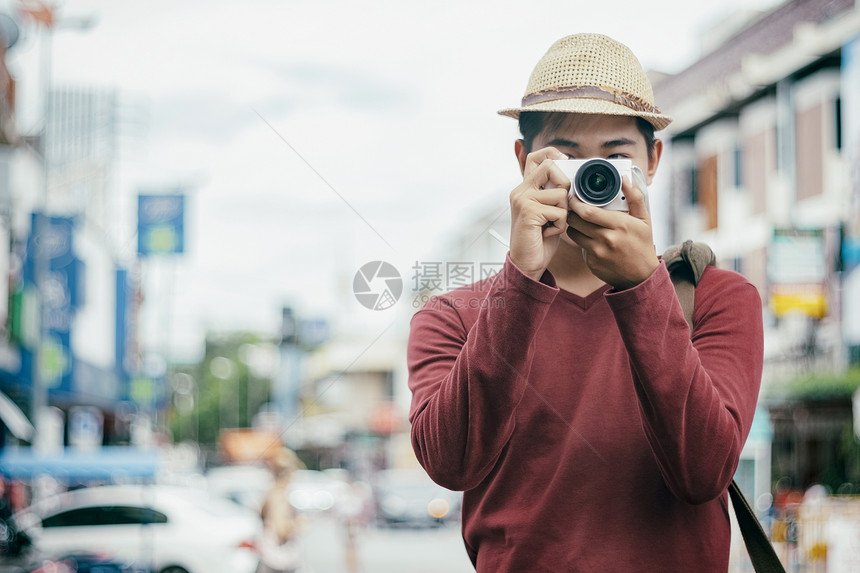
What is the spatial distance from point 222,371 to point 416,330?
59.6m

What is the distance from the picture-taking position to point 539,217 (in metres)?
1.18

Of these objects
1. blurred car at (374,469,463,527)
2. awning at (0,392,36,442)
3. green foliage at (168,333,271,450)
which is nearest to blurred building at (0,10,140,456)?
awning at (0,392,36,442)

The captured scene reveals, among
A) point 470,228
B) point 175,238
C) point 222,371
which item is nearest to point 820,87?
point 175,238

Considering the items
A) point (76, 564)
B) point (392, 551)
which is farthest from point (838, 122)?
point (76, 564)

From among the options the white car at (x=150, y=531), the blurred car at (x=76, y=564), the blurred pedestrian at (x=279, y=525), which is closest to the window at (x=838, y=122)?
the white car at (x=150, y=531)

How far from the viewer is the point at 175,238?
11562mm

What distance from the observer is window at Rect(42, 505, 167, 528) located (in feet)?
37.5

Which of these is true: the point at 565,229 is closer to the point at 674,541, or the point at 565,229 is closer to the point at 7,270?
the point at 674,541

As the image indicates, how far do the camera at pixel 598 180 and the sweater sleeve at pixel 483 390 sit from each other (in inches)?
4.4

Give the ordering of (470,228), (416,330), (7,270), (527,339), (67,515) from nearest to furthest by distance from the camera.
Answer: (527,339) < (416,330) < (470,228) < (67,515) < (7,270)

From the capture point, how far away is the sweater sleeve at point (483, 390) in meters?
1.19

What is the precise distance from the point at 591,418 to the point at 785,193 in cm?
1789

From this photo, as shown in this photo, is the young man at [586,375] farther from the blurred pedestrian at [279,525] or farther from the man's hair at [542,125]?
the blurred pedestrian at [279,525]

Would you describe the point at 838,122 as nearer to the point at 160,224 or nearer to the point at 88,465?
the point at 160,224
